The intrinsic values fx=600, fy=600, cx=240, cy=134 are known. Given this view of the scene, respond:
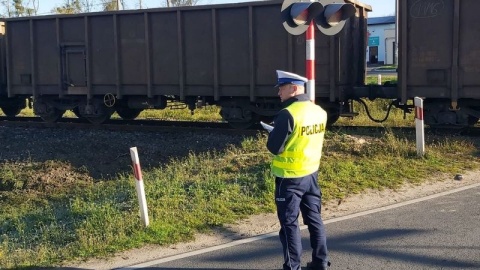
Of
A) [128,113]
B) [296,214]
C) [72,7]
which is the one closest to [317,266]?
[296,214]

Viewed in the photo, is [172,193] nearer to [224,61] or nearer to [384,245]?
[384,245]

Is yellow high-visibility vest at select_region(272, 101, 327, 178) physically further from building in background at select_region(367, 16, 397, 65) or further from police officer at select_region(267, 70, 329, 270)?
building in background at select_region(367, 16, 397, 65)

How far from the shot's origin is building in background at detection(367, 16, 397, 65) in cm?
6072

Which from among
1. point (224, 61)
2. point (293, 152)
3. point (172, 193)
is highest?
point (224, 61)

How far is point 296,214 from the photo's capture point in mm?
4750

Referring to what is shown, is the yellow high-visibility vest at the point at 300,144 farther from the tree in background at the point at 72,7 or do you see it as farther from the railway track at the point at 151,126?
the tree in background at the point at 72,7

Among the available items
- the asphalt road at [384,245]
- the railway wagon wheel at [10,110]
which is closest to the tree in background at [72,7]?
the railway wagon wheel at [10,110]

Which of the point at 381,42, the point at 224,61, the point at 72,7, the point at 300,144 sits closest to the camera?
the point at 300,144

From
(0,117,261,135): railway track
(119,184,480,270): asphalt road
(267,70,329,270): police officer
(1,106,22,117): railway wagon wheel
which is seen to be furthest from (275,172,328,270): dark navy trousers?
(1,106,22,117): railway wagon wheel

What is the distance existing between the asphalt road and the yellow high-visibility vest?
3.32 ft

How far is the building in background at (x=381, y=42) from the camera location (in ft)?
199

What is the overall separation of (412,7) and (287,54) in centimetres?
281

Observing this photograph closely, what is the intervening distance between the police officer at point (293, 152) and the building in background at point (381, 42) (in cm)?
5749

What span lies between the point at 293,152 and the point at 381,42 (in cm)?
6095
